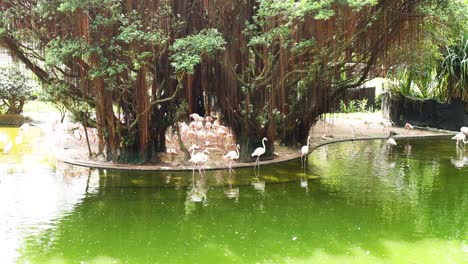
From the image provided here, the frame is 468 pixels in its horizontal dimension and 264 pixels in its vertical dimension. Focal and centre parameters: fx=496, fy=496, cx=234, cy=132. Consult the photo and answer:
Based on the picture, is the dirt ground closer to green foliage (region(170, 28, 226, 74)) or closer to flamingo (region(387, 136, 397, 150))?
flamingo (region(387, 136, 397, 150))

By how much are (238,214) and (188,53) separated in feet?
8.80

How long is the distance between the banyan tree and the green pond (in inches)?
43.2

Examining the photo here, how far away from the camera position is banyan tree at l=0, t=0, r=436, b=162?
732 centimetres

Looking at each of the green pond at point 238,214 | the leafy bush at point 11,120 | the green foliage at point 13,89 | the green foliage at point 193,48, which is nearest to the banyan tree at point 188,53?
the green foliage at point 193,48

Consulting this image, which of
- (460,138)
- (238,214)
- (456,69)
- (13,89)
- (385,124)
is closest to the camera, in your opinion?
(238,214)

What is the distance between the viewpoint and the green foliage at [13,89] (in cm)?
1436

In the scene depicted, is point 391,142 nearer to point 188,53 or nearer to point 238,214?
point 188,53

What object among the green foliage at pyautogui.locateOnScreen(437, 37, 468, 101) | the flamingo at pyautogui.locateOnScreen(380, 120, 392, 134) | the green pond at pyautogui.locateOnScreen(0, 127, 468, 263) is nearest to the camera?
the green pond at pyautogui.locateOnScreen(0, 127, 468, 263)

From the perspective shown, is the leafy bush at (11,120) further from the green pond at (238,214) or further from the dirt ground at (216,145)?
the green pond at (238,214)

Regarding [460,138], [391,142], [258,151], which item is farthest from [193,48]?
[460,138]

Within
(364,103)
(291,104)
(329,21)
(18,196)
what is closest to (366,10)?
(329,21)

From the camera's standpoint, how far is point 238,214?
6188 mm

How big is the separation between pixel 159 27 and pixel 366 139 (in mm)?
7343

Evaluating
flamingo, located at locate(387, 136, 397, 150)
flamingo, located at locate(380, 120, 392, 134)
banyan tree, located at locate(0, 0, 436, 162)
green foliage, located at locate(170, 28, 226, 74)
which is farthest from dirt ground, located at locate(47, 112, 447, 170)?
green foliage, located at locate(170, 28, 226, 74)
